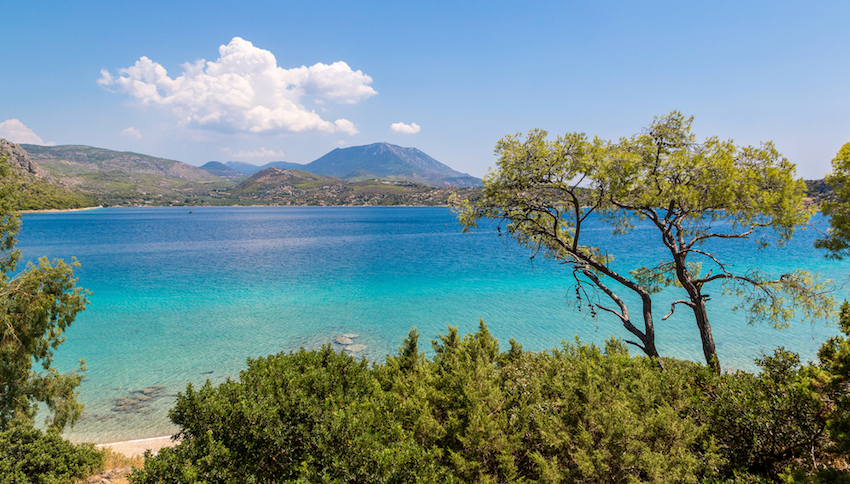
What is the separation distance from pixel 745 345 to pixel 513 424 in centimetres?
2364

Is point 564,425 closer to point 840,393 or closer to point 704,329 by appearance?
point 840,393

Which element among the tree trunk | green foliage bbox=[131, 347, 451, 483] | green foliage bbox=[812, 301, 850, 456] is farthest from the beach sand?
the tree trunk

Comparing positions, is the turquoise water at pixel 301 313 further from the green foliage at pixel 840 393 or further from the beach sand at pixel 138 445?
the green foliage at pixel 840 393

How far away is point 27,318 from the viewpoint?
11000 millimetres

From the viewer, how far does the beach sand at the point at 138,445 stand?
1220 centimetres

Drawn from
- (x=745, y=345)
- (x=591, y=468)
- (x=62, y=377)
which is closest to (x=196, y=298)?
(x=62, y=377)

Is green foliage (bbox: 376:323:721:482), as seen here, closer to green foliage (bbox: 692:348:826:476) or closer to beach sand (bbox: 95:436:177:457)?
green foliage (bbox: 692:348:826:476)

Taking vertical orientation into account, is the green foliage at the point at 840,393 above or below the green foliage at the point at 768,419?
above

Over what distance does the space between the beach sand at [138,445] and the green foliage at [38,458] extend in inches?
104

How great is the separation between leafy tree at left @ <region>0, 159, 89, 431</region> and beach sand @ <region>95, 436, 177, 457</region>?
76.4 inches

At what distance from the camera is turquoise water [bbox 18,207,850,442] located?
19.0m

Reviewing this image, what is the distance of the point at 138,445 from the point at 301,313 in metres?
16.0


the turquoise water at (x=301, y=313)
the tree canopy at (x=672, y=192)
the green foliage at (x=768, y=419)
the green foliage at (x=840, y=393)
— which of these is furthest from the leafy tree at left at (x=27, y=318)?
the green foliage at (x=840, y=393)

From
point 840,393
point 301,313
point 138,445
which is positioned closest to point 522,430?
point 840,393
